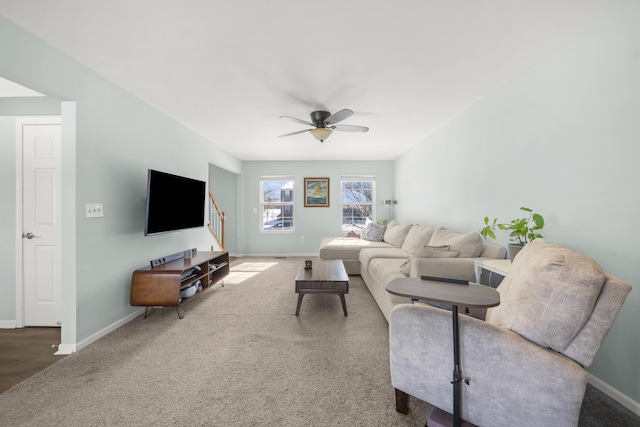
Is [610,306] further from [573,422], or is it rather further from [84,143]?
[84,143]

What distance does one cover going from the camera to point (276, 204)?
7.12m

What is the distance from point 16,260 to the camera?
2.78m

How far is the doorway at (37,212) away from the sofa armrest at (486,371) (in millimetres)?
3326

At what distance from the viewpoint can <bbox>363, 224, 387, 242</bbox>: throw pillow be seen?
5730 millimetres

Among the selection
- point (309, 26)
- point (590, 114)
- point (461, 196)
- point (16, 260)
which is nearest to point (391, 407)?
point (590, 114)

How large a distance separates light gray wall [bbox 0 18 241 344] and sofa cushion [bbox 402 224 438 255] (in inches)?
138

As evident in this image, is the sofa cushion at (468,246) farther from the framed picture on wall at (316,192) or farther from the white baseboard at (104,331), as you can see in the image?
the framed picture on wall at (316,192)

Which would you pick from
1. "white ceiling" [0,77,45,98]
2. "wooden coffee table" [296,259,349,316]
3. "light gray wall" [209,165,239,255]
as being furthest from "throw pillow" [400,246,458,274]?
"light gray wall" [209,165,239,255]

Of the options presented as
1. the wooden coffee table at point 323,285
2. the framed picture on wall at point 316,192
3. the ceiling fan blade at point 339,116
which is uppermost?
the ceiling fan blade at point 339,116

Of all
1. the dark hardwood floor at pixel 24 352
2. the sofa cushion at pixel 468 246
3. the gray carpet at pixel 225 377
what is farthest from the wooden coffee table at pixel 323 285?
the dark hardwood floor at pixel 24 352

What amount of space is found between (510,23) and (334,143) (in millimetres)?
3541

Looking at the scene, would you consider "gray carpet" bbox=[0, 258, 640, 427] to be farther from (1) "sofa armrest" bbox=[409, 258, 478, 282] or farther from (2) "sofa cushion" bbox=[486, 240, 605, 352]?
(2) "sofa cushion" bbox=[486, 240, 605, 352]

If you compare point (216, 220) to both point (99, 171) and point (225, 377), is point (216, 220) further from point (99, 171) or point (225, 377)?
point (225, 377)

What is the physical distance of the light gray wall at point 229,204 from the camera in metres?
7.02
